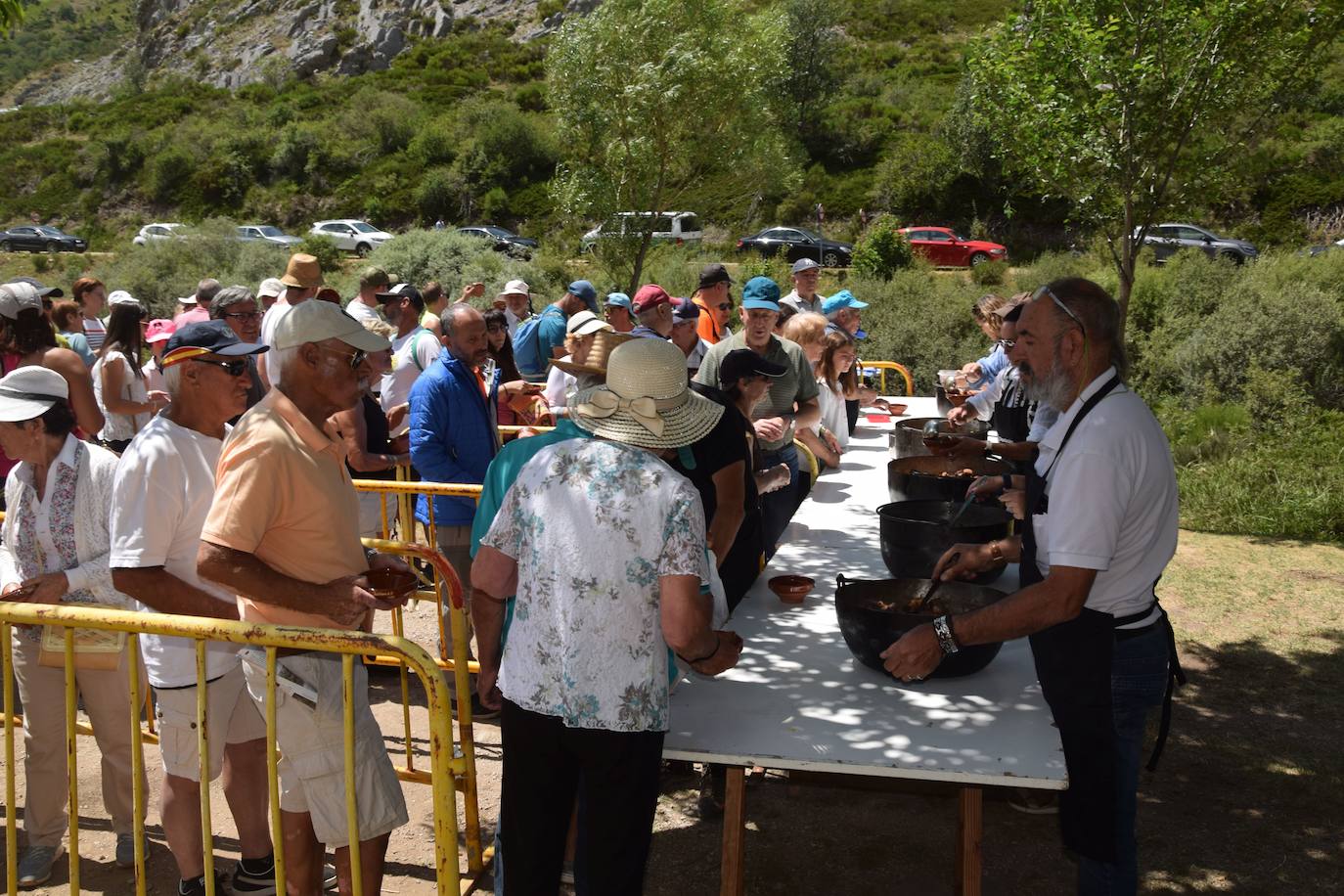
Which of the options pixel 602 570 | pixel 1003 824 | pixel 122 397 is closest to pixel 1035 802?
pixel 1003 824

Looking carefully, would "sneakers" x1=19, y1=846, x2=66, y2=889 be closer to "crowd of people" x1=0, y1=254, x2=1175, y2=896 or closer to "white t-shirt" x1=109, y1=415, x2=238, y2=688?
"crowd of people" x1=0, y1=254, x2=1175, y2=896

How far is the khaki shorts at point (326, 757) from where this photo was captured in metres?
2.82

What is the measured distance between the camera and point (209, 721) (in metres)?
3.11

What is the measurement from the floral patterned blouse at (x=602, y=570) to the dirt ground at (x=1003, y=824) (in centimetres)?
124

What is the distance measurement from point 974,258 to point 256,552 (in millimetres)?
32354

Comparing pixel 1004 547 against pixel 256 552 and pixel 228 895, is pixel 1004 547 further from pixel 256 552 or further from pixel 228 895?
pixel 228 895

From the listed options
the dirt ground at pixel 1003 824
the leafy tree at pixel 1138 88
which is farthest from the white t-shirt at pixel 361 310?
the leafy tree at pixel 1138 88

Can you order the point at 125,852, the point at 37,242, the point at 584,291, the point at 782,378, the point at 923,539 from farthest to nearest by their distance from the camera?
the point at 37,242, the point at 584,291, the point at 782,378, the point at 125,852, the point at 923,539

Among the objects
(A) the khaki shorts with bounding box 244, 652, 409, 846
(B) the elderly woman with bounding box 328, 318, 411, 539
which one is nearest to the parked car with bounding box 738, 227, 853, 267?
(B) the elderly woman with bounding box 328, 318, 411, 539

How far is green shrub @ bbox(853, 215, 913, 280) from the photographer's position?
26.8 metres

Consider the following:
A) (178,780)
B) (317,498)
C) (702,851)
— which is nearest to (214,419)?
(317,498)

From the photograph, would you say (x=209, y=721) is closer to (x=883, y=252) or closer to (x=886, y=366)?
(x=886, y=366)

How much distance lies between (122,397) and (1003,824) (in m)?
5.59

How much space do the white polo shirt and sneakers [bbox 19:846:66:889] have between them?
3555 millimetres
